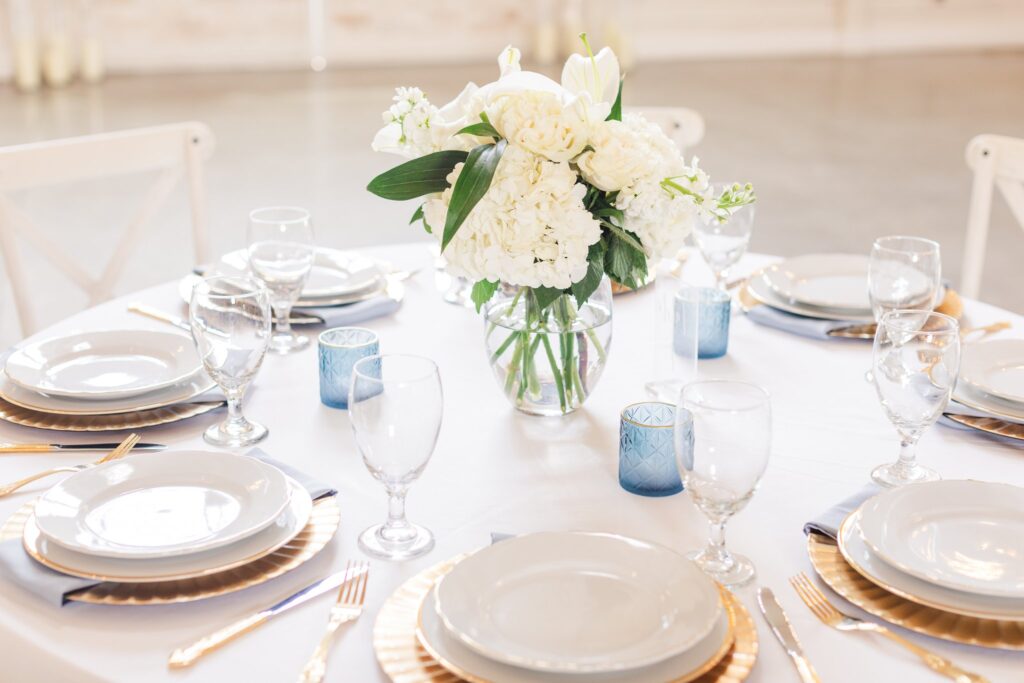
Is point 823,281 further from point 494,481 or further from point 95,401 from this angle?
point 95,401

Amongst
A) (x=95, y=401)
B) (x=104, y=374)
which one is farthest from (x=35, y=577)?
(x=104, y=374)

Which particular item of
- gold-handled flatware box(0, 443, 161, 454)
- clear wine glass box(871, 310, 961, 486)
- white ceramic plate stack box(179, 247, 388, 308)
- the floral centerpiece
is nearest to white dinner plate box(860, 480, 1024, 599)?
clear wine glass box(871, 310, 961, 486)

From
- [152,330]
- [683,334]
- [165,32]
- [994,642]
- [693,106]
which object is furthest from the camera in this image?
[165,32]

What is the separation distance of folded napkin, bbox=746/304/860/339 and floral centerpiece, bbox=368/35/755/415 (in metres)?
0.42

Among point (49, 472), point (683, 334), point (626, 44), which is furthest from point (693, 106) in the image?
point (49, 472)

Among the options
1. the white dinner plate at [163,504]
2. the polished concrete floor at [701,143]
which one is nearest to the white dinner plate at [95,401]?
the white dinner plate at [163,504]

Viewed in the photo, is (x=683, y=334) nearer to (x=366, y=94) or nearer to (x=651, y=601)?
(x=651, y=601)

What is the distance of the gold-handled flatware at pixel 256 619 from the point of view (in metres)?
1.03

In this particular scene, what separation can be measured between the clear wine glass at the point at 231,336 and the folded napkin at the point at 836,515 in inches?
26.0

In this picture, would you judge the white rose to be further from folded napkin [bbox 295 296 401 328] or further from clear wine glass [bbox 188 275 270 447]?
folded napkin [bbox 295 296 401 328]

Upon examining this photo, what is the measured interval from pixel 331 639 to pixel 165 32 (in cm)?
765

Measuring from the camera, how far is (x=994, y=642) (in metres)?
1.04

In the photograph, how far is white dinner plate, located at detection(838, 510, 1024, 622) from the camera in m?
1.07

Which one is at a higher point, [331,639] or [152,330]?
[152,330]
